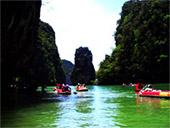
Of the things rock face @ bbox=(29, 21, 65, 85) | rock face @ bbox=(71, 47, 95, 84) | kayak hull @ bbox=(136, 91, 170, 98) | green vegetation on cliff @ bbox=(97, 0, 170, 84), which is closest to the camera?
kayak hull @ bbox=(136, 91, 170, 98)

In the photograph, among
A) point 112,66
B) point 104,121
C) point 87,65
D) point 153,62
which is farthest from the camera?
point 87,65

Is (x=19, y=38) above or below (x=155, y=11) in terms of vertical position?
below

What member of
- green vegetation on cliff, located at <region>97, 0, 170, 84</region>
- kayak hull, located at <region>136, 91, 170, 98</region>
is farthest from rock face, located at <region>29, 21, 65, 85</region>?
kayak hull, located at <region>136, 91, 170, 98</region>

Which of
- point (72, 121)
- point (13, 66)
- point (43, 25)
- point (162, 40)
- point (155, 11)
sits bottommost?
point (72, 121)

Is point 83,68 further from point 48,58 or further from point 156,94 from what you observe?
point 156,94

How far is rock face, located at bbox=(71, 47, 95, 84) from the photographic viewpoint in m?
149

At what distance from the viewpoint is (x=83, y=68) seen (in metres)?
152

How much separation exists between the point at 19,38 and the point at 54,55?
106 m

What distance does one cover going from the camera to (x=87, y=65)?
15450 cm

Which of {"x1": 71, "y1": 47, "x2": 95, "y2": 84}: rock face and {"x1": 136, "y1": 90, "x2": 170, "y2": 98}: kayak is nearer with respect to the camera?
{"x1": 136, "y1": 90, "x2": 170, "y2": 98}: kayak

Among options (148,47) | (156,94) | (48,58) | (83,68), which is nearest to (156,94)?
(156,94)

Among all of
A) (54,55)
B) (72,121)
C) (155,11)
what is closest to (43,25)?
(54,55)

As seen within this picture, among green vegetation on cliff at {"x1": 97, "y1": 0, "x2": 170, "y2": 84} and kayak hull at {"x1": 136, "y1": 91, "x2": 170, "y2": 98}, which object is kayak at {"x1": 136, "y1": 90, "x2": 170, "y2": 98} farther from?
green vegetation on cliff at {"x1": 97, "y1": 0, "x2": 170, "y2": 84}

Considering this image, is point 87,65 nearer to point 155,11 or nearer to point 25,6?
point 155,11
